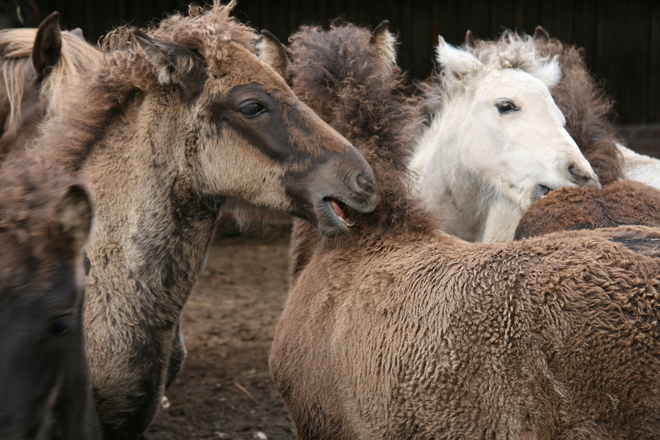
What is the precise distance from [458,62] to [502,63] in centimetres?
26

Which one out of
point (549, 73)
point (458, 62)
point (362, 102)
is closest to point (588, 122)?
point (549, 73)

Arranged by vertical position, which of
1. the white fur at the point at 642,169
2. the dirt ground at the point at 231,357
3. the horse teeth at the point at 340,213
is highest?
the horse teeth at the point at 340,213

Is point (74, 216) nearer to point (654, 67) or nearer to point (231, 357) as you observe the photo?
point (231, 357)

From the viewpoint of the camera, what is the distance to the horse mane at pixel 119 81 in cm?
267

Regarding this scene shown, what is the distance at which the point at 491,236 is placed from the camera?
368 cm

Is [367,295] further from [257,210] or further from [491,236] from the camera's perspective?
[491,236]

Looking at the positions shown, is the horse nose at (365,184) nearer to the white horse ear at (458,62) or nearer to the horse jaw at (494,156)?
the horse jaw at (494,156)

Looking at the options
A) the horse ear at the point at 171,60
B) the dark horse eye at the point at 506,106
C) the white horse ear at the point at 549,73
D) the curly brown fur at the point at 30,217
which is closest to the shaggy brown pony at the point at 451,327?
the horse ear at the point at 171,60

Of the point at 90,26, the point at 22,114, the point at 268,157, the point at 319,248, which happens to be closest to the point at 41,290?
the point at 268,157

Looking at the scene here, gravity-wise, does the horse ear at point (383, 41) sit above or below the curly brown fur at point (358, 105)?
above

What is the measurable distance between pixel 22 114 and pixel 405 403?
9.01 ft

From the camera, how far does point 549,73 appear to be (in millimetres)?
3840

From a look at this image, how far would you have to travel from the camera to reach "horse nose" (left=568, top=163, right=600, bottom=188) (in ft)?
Result: 10.6

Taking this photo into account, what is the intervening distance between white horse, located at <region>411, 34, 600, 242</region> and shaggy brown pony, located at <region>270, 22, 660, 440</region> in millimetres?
663
